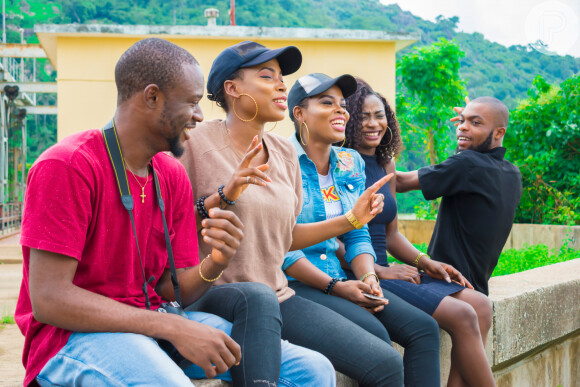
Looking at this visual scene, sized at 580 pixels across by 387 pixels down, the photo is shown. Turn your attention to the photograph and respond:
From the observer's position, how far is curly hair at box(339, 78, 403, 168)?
13.4ft

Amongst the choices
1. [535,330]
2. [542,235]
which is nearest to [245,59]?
[535,330]

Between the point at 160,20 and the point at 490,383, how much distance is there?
32994 mm

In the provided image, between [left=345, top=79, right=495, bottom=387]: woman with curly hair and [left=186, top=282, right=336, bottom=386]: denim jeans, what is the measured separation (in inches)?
A: 49.5

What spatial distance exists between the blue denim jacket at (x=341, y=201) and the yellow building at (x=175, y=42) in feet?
30.8

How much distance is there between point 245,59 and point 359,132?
4.15 ft

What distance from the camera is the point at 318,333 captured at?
2.70 m

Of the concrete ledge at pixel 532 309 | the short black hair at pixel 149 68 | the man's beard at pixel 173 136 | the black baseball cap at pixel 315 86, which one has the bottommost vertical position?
the concrete ledge at pixel 532 309

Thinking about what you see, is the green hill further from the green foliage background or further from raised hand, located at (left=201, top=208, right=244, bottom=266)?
raised hand, located at (left=201, top=208, right=244, bottom=266)

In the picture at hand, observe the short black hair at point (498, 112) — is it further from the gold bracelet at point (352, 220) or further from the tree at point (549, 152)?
the tree at point (549, 152)

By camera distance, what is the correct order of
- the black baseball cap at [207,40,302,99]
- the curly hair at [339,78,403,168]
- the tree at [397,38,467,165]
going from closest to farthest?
the black baseball cap at [207,40,302,99] → the curly hair at [339,78,403,168] → the tree at [397,38,467,165]

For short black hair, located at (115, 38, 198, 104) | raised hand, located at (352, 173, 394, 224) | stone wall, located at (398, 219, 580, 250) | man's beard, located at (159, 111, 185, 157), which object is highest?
short black hair, located at (115, 38, 198, 104)

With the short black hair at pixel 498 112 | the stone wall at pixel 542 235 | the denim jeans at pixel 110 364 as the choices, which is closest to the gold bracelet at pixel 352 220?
the denim jeans at pixel 110 364

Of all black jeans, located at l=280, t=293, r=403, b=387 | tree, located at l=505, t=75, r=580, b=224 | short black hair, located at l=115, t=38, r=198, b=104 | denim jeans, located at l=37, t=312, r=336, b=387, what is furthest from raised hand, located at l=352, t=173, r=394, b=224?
tree, located at l=505, t=75, r=580, b=224

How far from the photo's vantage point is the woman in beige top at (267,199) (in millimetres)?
2666
